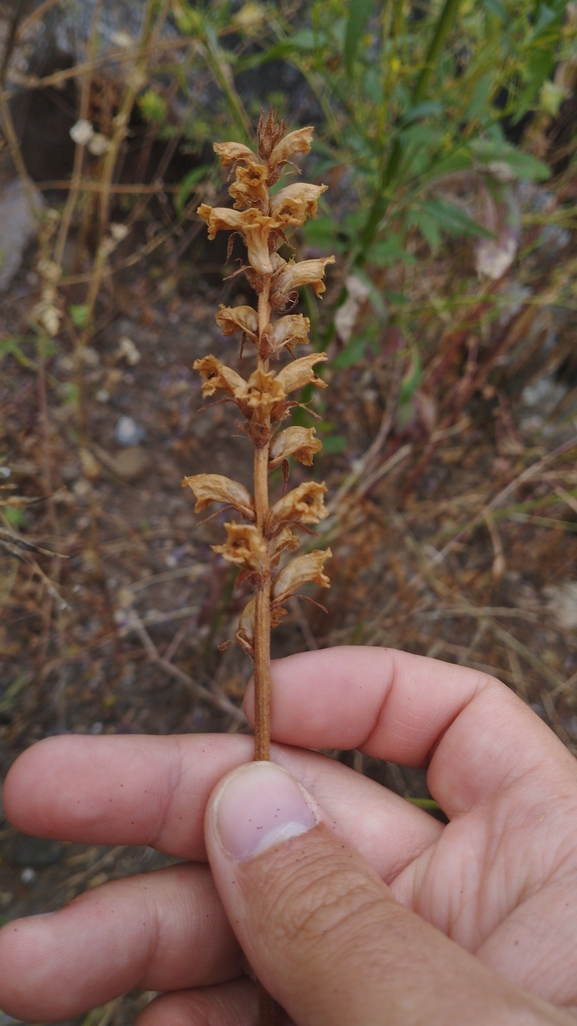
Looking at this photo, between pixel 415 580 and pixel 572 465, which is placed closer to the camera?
pixel 415 580

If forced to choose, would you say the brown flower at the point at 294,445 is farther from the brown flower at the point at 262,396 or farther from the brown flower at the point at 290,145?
the brown flower at the point at 290,145

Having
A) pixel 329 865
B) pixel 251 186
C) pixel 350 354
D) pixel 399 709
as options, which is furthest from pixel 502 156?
pixel 329 865

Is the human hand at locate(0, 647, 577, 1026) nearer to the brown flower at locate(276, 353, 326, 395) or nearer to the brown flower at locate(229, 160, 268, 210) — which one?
the brown flower at locate(276, 353, 326, 395)

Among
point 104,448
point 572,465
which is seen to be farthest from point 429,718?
point 104,448

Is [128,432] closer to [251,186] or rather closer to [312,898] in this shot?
[251,186]

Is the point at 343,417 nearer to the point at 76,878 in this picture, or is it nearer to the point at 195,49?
the point at 195,49
